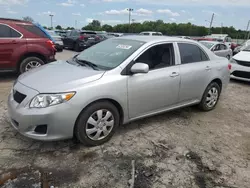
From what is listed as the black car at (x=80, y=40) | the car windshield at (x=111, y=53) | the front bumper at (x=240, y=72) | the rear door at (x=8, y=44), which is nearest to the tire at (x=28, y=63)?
the rear door at (x=8, y=44)

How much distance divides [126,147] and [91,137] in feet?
1.75

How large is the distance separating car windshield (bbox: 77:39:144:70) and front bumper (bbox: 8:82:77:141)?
95cm

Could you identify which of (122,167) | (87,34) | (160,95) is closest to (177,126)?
(160,95)

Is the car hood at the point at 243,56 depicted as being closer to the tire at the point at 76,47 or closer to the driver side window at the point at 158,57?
the driver side window at the point at 158,57

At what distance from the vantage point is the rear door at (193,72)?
4.08m

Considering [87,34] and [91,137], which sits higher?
[87,34]

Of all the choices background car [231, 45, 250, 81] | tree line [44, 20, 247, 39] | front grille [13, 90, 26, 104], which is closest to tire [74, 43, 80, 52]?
background car [231, 45, 250, 81]

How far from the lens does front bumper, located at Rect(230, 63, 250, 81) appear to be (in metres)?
7.64

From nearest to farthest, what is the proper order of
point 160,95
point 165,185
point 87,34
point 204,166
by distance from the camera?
point 165,185, point 204,166, point 160,95, point 87,34

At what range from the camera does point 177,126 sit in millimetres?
4086

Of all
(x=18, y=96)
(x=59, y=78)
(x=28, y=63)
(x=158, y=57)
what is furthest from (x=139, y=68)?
(x=28, y=63)

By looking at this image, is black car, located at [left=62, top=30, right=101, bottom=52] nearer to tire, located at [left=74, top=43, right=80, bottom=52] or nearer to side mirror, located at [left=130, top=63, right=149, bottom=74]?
tire, located at [left=74, top=43, right=80, bottom=52]

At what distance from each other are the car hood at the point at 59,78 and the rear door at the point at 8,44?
11.0 ft

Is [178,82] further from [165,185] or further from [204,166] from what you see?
[165,185]
